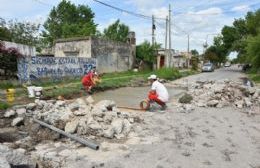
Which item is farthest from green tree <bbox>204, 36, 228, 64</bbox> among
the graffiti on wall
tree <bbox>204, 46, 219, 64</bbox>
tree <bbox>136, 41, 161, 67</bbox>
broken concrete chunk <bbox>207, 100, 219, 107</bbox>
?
broken concrete chunk <bbox>207, 100, 219, 107</bbox>

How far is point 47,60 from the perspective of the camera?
74.1 ft

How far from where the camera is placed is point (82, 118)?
980cm

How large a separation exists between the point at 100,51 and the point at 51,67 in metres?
9.10

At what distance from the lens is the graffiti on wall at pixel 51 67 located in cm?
2055

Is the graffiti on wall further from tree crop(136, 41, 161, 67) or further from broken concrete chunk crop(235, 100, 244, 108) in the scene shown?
tree crop(136, 41, 161, 67)

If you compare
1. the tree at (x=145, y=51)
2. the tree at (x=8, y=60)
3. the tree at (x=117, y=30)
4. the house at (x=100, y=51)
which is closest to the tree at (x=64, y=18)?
the tree at (x=117, y=30)

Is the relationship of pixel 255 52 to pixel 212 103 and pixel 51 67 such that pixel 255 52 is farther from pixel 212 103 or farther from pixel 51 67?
pixel 212 103

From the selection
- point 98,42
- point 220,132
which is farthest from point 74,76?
point 220,132

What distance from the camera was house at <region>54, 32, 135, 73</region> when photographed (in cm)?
3058

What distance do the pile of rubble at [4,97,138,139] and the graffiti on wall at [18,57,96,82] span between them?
9.04 metres

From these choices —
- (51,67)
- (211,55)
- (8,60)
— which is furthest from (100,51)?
(211,55)

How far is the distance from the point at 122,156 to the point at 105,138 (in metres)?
1.41

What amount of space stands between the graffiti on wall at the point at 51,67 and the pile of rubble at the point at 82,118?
29.6 feet

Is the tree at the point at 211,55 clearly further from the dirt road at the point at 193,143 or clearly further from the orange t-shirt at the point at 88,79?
the dirt road at the point at 193,143
